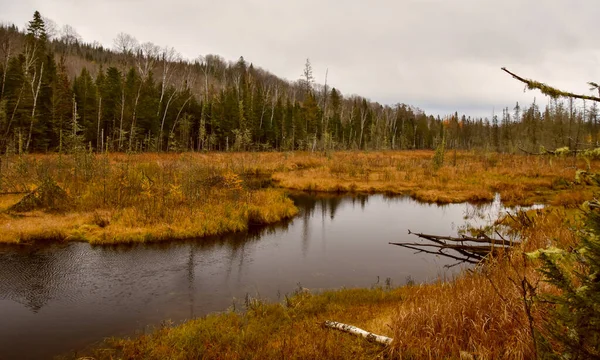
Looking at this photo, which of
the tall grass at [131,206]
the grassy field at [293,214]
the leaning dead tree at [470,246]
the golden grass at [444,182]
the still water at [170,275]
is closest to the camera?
the grassy field at [293,214]

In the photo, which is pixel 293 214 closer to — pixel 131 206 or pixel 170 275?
pixel 131 206

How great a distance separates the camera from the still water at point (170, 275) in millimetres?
7410

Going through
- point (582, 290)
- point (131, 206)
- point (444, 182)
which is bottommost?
point (131, 206)

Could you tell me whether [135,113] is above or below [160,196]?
above

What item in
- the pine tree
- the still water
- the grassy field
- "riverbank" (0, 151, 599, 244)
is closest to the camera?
the pine tree

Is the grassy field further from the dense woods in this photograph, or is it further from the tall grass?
the dense woods

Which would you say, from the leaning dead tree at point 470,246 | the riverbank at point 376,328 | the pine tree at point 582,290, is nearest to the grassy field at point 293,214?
the riverbank at point 376,328

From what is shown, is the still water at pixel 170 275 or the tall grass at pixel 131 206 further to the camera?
the tall grass at pixel 131 206

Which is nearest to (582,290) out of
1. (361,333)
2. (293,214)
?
(361,333)

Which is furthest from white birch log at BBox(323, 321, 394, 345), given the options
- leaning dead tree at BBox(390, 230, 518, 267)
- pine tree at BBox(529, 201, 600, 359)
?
pine tree at BBox(529, 201, 600, 359)

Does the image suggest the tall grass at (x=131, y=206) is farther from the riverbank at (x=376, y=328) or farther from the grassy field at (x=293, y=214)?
the riverbank at (x=376, y=328)

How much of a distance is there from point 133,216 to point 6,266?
14.9ft

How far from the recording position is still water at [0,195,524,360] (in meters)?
7.41

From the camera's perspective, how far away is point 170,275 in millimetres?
10258
